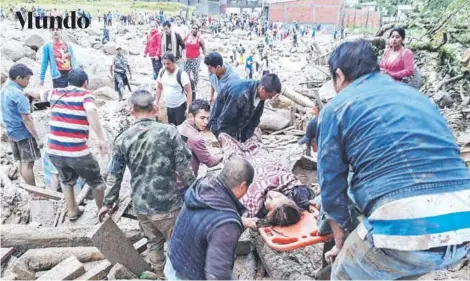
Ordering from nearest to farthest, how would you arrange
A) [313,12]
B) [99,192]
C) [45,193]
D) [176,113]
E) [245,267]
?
[245,267], [99,192], [45,193], [176,113], [313,12]

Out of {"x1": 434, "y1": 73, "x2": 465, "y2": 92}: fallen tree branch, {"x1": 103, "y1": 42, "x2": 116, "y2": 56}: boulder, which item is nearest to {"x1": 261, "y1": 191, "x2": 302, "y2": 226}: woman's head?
{"x1": 434, "y1": 73, "x2": 465, "y2": 92}: fallen tree branch

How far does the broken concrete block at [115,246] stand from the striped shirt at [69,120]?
1334 mm

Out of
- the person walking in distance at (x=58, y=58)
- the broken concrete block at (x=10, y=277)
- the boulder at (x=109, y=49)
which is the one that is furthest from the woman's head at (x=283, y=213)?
the boulder at (x=109, y=49)

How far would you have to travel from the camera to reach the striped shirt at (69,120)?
4.35 m

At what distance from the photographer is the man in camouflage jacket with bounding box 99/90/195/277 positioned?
344 cm

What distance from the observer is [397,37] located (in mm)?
5793

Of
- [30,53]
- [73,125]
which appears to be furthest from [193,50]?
[30,53]

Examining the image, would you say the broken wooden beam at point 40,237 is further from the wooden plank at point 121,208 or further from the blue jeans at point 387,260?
the blue jeans at point 387,260

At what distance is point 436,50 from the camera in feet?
33.6

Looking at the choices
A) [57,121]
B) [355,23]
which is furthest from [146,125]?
[355,23]

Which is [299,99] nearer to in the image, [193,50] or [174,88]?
[193,50]

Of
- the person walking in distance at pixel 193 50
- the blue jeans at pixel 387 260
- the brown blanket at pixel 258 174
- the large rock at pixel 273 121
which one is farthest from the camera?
the person walking in distance at pixel 193 50

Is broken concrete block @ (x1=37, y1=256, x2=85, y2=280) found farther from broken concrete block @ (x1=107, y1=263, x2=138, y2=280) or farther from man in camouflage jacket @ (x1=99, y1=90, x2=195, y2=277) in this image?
man in camouflage jacket @ (x1=99, y1=90, x2=195, y2=277)

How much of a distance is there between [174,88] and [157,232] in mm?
3234
